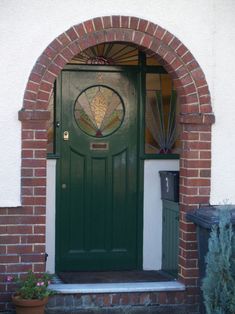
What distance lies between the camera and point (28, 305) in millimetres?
7426

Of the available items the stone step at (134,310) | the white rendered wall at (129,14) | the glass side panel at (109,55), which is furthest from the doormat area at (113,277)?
the glass side panel at (109,55)

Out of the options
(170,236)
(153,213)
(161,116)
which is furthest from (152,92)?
(170,236)

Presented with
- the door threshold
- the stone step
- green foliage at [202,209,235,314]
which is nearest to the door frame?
the door threshold

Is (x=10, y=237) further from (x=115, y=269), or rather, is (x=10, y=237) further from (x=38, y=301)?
(x=115, y=269)

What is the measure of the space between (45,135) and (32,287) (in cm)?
152

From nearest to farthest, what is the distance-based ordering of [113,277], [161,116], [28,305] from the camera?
[28,305] → [113,277] → [161,116]

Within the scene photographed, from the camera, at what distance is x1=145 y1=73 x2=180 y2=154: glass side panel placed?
9.12 m

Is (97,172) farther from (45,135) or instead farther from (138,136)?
(45,135)

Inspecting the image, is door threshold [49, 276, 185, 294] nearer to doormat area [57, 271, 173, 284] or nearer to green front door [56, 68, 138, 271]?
doormat area [57, 271, 173, 284]

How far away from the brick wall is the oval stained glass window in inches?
40.1

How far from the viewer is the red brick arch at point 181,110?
25.7 feet

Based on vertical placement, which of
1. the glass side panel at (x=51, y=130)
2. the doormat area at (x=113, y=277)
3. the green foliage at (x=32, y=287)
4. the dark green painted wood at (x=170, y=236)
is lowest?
the doormat area at (x=113, y=277)

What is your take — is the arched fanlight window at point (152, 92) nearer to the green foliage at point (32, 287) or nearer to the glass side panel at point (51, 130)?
the glass side panel at point (51, 130)

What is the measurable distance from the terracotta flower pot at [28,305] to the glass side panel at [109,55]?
9.48 feet
